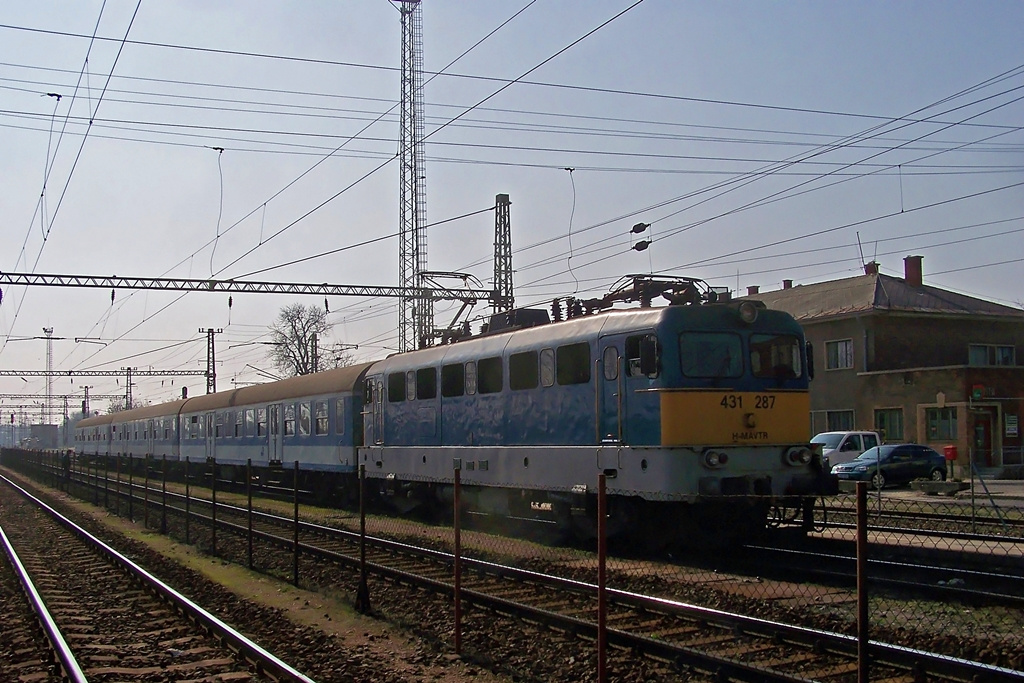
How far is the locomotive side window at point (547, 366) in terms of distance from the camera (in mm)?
14891

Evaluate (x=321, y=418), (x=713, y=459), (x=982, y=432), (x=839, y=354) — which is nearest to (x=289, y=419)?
(x=321, y=418)

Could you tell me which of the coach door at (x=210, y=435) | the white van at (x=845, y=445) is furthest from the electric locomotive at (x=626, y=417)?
the coach door at (x=210, y=435)

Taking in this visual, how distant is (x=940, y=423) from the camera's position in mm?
35406

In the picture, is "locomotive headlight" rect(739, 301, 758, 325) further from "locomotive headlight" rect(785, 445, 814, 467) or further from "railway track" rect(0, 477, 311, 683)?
"railway track" rect(0, 477, 311, 683)

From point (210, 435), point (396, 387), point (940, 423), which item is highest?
point (396, 387)

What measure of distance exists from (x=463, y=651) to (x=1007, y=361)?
39282mm

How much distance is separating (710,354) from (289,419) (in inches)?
673

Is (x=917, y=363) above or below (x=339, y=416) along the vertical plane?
above

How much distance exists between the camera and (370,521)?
20516 millimetres

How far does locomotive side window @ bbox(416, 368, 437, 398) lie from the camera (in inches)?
733

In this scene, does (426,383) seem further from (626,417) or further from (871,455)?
(871,455)

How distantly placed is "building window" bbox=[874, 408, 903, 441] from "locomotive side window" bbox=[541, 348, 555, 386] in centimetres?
2558

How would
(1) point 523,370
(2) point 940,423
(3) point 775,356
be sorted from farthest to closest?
(2) point 940,423
(1) point 523,370
(3) point 775,356

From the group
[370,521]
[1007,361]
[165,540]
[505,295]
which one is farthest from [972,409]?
[165,540]
